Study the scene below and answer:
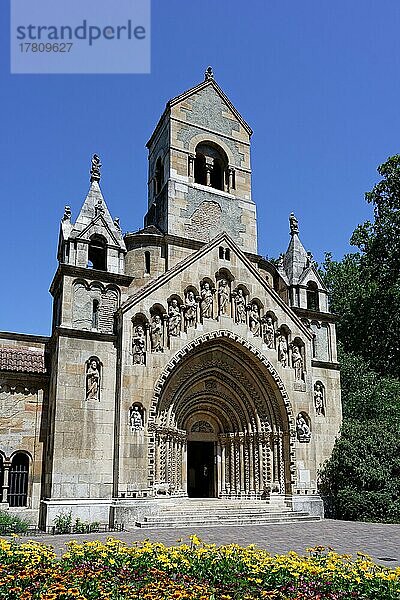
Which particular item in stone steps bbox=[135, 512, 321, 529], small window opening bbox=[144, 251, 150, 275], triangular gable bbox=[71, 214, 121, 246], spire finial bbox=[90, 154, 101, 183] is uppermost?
spire finial bbox=[90, 154, 101, 183]

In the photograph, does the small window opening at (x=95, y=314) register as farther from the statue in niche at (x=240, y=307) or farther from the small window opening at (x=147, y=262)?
the statue in niche at (x=240, y=307)

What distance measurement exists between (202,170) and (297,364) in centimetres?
1060

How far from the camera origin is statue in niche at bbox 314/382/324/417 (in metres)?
25.0

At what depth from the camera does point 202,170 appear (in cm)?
2844

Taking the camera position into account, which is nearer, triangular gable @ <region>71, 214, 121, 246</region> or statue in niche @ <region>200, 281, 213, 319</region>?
triangular gable @ <region>71, 214, 121, 246</region>

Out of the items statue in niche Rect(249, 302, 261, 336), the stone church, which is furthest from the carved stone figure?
statue in niche Rect(249, 302, 261, 336)

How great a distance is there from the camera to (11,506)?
65.0 feet

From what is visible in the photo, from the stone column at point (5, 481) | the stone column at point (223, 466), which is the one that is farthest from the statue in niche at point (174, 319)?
the stone column at point (5, 481)

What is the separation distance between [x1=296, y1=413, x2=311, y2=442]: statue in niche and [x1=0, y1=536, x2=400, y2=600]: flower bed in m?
14.3

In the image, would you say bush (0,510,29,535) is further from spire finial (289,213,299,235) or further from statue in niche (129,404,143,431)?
spire finial (289,213,299,235)

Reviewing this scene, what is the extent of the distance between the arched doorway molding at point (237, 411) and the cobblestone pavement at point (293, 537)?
3387 millimetres

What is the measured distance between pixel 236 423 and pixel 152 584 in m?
16.9

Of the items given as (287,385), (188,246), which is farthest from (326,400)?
(188,246)

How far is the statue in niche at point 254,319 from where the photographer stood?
23.6 meters
